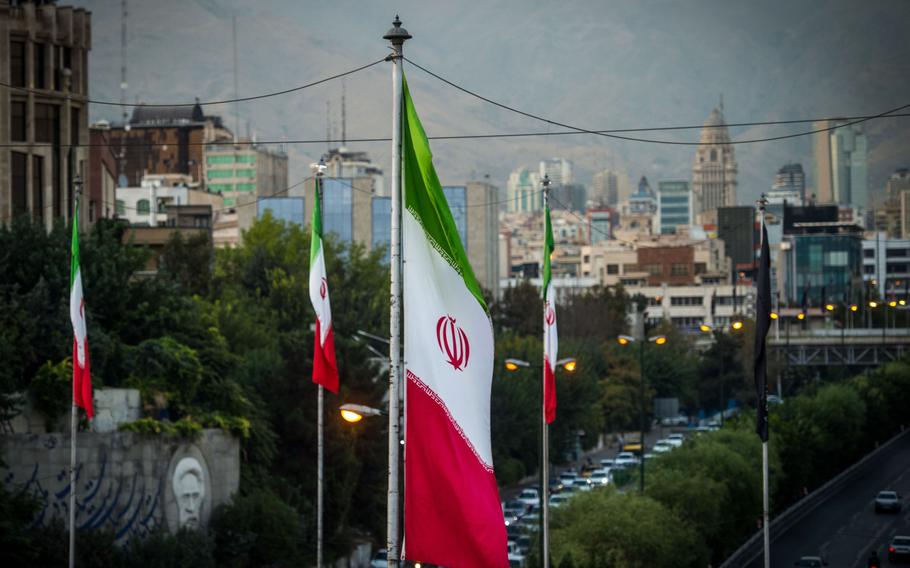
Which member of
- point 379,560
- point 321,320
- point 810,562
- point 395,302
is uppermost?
point 395,302

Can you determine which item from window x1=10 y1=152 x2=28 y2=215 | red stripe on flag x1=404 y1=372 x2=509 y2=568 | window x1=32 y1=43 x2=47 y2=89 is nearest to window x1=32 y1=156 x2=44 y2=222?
window x1=10 y1=152 x2=28 y2=215

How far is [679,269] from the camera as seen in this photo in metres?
198

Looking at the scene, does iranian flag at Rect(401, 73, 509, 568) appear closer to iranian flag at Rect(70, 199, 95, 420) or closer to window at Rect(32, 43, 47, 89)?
iranian flag at Rect(70, 199, 95, 420)

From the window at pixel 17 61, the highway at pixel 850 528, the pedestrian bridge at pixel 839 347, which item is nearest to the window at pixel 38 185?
the window at pixel 17 61

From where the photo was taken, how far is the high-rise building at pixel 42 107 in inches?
2180

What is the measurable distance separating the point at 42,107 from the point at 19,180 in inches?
108

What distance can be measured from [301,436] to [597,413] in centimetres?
3944

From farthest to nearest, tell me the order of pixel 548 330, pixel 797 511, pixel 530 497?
pixel 530 497 → pixel 797 511 → pixel 548 330

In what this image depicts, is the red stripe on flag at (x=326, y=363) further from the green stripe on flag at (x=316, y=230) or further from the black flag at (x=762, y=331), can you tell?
the black flag at (x=762, y=331)

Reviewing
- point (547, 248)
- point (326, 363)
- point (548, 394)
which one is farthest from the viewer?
point (548, 394)

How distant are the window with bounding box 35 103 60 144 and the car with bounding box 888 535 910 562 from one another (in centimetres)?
3136

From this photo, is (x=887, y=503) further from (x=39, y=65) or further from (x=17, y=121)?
(x=39, y=65)

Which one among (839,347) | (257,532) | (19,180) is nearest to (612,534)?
(257,532)

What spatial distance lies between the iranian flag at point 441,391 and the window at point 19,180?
42.5 m
